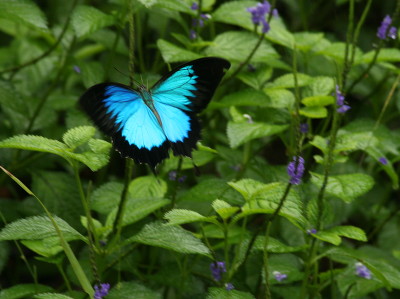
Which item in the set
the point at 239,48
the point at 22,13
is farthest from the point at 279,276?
the point at 22,13

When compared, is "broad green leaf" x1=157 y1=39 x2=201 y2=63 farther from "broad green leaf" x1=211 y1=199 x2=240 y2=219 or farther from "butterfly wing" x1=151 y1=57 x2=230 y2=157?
"broad green leaf" x1=211 y1=199 x2=240 y2=219

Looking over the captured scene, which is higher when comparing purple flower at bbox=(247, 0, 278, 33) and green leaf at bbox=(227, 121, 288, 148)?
purple flower at bbox=(247, 0, 278, 33)

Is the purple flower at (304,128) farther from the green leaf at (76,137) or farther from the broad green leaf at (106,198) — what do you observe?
the green leaf at (76,137)

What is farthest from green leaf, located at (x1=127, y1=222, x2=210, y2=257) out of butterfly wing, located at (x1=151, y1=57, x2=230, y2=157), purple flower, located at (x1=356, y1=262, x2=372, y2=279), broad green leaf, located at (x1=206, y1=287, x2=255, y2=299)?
purple flower, located at (x1=356, y1=262, x2=372, y2=279)

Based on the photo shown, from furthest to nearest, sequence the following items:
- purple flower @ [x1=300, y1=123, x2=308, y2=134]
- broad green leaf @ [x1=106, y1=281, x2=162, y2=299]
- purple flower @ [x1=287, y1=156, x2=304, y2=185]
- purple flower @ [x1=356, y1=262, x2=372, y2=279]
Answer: purple flower @ [x1=300, y1=123, x2=308, y2=134] → purple flower @ [x1=356, y1=262, x2=372, y2=279] → broad green leaf @ [x1=106, y1=281, x2=162, y2=299] → purple flower @ [x1=287, y1=156, x2=304, y2=185]

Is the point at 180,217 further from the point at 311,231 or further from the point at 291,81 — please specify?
the point at 291,81

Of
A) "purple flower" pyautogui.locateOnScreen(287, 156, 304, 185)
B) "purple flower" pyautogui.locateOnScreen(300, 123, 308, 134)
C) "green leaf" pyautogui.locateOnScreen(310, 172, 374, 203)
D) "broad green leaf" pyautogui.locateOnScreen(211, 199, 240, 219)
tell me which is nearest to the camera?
"purple flower" pyautogui.locateOnScreen(287, 156, 304, 185)
